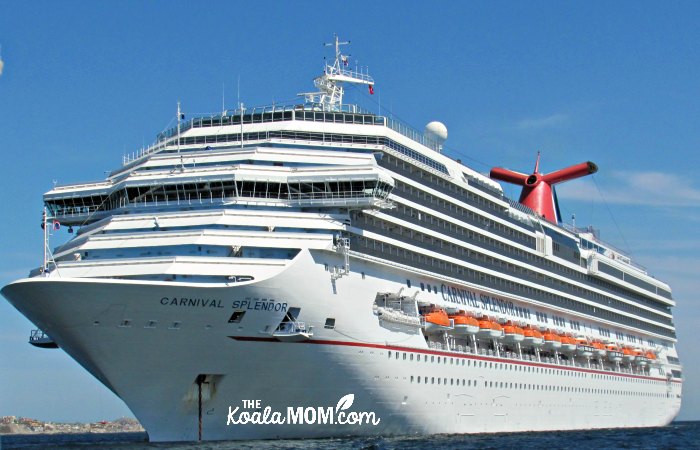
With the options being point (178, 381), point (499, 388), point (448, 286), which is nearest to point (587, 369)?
point (499, 388)

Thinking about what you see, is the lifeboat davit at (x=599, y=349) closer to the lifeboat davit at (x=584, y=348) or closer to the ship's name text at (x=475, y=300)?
the lifeboat davit at (x=584, y=348)

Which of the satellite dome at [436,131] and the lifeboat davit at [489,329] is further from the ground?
the satellite dome at [436,131]

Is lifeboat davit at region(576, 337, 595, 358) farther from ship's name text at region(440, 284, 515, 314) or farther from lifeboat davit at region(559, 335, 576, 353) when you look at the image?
ship's name text at region(440, 284, 515, 314)

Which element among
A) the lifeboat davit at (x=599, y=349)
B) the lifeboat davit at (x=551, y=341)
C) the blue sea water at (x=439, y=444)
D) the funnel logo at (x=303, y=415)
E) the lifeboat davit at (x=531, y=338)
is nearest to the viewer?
the blue sea water at (x=439, y=444)

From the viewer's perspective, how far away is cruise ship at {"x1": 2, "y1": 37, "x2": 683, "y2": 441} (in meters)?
31.3

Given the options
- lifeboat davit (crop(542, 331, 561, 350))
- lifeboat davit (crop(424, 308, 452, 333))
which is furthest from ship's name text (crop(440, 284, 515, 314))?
lifeboat davit (crop(542, 331, 561, 350))

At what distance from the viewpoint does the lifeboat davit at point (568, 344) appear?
54081mm

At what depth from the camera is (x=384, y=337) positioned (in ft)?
119

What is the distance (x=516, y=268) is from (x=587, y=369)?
9.80 meters

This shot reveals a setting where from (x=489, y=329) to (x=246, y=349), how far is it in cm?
1637

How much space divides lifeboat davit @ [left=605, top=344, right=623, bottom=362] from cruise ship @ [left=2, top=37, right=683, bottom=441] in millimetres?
11116

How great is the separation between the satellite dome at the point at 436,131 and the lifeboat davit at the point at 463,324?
12002 millimetres

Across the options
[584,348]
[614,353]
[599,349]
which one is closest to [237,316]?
[584,348]

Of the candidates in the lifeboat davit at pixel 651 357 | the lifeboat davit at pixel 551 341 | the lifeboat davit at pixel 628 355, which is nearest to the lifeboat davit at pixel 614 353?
the lifeboat davit at pixel 628 355
